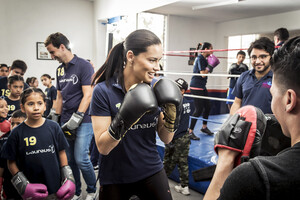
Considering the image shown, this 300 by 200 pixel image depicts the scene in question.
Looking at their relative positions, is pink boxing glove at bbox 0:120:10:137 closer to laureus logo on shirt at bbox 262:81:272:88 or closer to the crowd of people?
the crowd of people

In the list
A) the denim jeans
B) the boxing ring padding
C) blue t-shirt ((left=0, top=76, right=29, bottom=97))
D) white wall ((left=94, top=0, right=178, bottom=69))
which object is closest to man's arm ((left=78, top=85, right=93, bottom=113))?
the denim jeans

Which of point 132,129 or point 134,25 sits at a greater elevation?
point 134,25

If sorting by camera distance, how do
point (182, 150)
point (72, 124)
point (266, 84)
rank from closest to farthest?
1. point (266, 84)
2. point (72, 124)
3. point (182, 150)

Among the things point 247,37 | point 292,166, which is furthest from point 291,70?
point 247,37

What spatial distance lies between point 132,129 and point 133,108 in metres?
0.19

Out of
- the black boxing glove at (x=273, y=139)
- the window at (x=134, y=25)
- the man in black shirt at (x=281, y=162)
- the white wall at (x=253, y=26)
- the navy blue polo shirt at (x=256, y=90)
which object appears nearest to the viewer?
the man in black shirt at (x=281, y=162)

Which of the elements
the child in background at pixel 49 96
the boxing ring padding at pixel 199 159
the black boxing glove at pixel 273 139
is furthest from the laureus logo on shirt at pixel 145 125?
the child in background at pixel 49 96

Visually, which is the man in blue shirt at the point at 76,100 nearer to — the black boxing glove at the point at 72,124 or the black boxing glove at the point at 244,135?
the black boxing glove at the point at 72,124

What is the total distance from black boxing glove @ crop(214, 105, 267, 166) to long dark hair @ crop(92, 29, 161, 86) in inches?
23.9

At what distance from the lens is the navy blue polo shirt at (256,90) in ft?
6.05

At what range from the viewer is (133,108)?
0.99m

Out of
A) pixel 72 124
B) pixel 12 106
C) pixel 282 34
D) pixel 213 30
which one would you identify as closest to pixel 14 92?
pixel 12 106

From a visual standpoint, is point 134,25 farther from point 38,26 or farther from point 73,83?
point 73,83

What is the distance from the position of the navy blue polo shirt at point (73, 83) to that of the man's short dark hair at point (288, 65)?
1.74m
